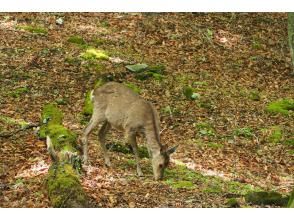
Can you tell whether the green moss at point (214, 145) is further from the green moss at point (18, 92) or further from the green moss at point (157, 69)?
the green moss at point (18, 92)

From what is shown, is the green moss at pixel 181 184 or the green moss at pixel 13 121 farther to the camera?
the green moss at pixel 13 121

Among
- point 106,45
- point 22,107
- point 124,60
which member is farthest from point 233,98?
point 22,107

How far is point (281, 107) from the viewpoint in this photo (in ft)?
57.7

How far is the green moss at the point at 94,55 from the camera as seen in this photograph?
18.8 metres

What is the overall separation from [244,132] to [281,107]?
2743 mm

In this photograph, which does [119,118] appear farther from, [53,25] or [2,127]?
[53,25]

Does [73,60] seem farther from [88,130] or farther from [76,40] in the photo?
[88,130]

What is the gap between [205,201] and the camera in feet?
30.5

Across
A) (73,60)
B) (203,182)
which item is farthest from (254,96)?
(203,182)

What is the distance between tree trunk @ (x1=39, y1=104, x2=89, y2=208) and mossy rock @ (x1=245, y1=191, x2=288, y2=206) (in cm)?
295

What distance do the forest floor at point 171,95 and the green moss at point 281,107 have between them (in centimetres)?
24

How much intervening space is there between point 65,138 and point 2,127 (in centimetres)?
300

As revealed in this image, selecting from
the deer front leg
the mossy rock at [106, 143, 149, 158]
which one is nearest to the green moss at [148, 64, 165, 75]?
the mossy rock at [106, 143, 149, 158]

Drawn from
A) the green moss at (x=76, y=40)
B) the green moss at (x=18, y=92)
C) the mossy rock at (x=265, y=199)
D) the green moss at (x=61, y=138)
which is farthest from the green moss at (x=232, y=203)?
the green moss at (x=76, y=40)
